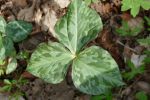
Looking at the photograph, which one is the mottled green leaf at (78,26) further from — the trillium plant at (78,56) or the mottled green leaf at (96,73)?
the mottled green leaf at (96,73)

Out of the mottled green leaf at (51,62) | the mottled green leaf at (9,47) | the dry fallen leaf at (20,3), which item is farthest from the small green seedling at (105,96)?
the dry fallen leaf at (20,3)

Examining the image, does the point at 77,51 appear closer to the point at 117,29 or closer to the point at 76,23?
the point at 76,23

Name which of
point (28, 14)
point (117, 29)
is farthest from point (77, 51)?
point (28, 14)

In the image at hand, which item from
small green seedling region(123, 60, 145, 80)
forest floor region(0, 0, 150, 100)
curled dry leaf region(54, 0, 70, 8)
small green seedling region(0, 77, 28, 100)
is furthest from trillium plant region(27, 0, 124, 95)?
curled dry leaf region(54, 0, 70, 8)

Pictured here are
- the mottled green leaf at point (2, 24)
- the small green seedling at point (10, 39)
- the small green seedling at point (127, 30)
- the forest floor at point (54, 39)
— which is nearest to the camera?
the forest floor at point (54, 39)

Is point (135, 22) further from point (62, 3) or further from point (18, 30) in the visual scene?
point (18, 30)

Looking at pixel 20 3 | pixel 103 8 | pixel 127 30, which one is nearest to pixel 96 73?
pixel 127 30

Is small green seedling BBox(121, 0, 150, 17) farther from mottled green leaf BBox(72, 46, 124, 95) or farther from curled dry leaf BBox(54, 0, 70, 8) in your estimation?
curled dry leaf BBox(54, 0, 70, 8)
